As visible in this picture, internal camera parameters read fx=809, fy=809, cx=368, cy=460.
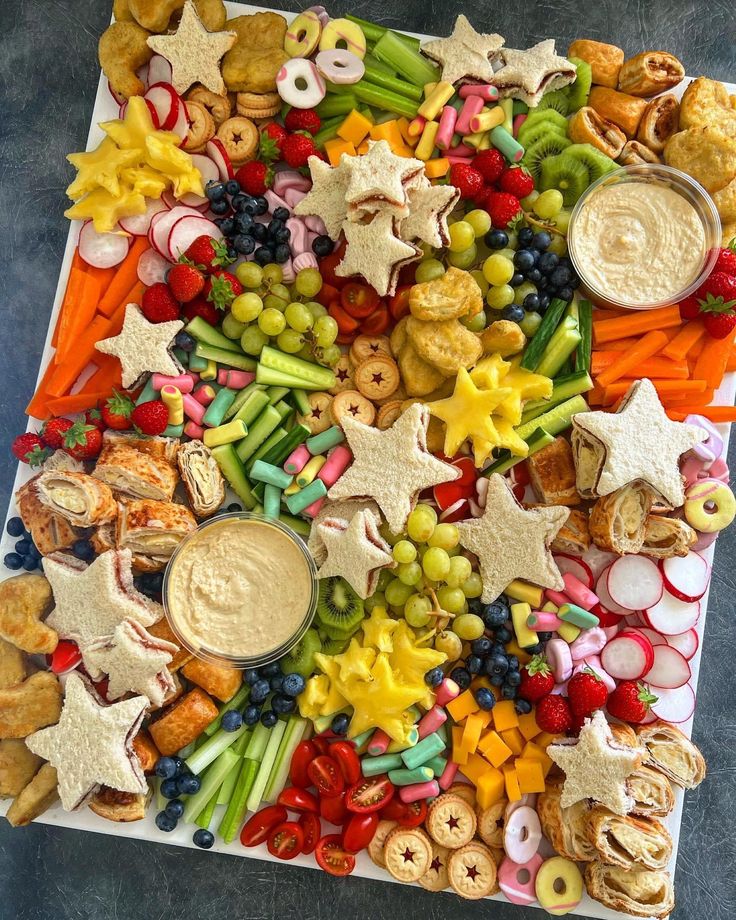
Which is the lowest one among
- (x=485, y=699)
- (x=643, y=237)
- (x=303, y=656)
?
(x=303, y=656)

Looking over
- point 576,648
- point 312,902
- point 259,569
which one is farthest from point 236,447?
point 312,902

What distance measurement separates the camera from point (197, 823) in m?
2.80

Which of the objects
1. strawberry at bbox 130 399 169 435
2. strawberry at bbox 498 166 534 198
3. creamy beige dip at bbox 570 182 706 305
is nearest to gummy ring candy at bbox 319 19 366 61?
strawberry at bbox 498 166 534 198

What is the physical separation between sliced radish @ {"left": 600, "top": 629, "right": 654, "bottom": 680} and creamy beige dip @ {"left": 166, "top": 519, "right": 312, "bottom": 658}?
1063 millimetres

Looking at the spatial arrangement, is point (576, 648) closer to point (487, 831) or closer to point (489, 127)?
point (487, 831)

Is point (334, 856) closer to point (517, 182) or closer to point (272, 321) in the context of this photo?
point (272, 321)

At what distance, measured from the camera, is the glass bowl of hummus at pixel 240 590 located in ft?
8.80

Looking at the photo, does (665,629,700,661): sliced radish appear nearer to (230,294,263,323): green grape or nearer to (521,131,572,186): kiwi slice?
(521,131,572,186): kiwi slice

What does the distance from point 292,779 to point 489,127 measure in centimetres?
237

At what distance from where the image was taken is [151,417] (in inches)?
107

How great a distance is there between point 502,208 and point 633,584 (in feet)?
4.51

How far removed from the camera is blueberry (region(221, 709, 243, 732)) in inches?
107

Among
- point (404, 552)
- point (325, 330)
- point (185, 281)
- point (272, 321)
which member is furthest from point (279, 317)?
point (404, 552)

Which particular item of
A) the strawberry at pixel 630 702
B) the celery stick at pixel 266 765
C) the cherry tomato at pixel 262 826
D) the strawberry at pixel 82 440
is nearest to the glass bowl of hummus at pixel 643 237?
the strawberry at pixel 630 702
